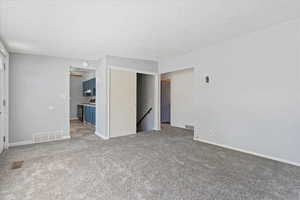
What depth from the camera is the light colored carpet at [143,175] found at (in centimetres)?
184

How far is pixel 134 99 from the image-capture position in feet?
16.1

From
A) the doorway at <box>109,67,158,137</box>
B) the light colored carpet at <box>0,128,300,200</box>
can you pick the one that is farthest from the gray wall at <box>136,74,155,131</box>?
the light colored carpet at <box>0,128,300,200</box>

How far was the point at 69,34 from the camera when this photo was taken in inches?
116

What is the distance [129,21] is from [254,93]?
269cm

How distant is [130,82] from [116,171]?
9.55ft

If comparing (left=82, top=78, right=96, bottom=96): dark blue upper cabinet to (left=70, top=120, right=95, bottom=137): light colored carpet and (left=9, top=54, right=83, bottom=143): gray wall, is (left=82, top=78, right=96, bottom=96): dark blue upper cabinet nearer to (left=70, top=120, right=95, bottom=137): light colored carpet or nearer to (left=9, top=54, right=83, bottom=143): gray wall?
(left=70, top=120, right=95, bottom=137): light colored carpet

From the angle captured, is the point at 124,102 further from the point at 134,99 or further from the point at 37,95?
the point at 37,95

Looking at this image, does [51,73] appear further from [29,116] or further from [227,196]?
[227,196]

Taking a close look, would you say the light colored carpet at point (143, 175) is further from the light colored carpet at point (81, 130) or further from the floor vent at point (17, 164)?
the light colored carpet at point (81, 130)

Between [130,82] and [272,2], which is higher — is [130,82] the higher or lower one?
the lower one

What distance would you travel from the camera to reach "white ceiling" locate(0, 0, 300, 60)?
2080 millimetres

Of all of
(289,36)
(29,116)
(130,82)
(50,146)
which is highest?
(289,36)

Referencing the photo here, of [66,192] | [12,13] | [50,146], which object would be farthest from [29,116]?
[66,192]

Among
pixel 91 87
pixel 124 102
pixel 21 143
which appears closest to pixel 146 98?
pixel 124 102
